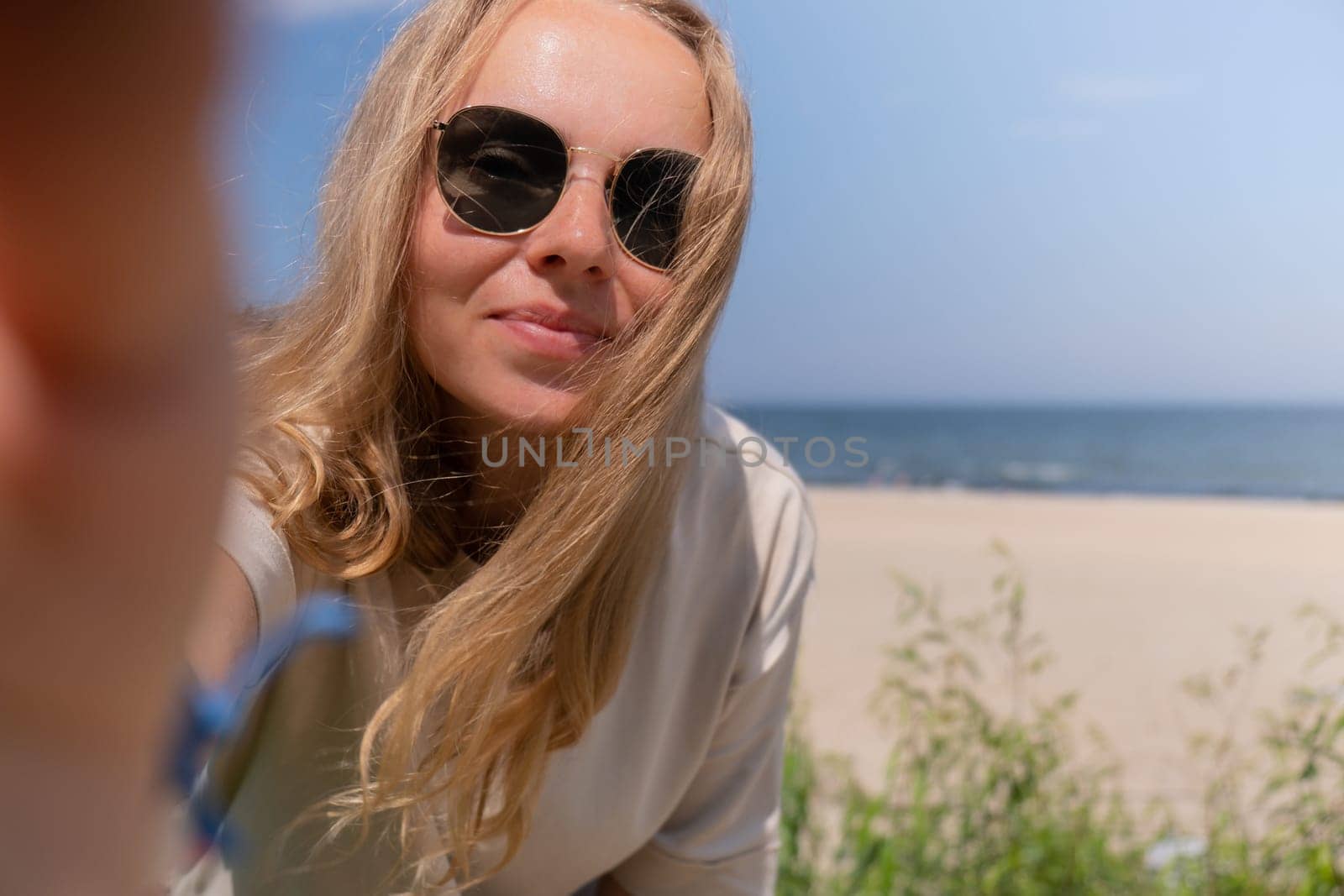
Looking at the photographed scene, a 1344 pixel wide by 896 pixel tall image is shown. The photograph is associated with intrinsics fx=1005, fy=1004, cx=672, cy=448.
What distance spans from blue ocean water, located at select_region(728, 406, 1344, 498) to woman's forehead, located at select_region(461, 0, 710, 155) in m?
7.10

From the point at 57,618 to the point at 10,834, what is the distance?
0.20ft

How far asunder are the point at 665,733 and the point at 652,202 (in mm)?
742

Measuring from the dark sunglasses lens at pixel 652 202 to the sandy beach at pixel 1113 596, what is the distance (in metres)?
1.91

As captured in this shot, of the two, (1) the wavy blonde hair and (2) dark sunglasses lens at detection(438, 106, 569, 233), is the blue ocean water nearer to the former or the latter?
(1) the wavy blonde hair

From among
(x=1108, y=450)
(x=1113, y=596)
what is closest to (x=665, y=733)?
(x=1113, y=596)

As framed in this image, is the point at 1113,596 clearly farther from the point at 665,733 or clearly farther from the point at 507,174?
the point at 507,174

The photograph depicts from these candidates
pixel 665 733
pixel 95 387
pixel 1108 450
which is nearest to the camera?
pixel 95 387

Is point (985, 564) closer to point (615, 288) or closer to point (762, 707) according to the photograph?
point (762, 707)

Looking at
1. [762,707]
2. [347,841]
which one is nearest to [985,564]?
[762,707]

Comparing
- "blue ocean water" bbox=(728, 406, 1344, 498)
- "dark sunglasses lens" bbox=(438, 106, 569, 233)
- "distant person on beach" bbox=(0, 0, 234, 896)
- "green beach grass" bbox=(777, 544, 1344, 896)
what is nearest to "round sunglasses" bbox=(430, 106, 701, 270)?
"dark sunglasses lens" bbox=(438, 106, 569, 233)

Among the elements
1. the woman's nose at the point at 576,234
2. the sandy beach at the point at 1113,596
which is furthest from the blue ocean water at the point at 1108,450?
the woman's nose at the point at 576,234

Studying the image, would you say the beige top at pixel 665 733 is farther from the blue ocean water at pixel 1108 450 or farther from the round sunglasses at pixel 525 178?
the blue ocean water at pixel 1108 450

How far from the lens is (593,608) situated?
1.23 metres

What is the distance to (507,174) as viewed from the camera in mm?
1056
